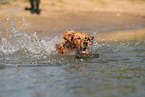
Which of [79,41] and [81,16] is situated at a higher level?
[81,16]

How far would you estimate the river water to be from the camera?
437 centimetres

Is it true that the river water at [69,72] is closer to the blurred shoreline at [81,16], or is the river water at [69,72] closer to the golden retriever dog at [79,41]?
the golden retriever dog at [79,41]

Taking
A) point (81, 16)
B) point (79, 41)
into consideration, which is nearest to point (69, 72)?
point (79, 41)

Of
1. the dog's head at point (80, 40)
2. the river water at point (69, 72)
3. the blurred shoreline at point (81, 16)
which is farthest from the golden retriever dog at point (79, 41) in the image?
the blurred shoreline at point (81, 16)

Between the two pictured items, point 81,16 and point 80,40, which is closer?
point 80,40

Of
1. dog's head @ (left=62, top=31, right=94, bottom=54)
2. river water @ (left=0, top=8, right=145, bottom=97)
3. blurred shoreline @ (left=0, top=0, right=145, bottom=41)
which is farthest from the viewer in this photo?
blurred shoreline @ (left=0, top=0, right=145, bottom=41)

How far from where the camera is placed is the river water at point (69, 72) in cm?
437

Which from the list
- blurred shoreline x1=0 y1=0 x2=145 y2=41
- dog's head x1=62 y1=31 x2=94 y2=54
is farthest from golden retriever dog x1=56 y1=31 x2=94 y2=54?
blurred shoreline x1=0 y1=0 x2=145 y2=41

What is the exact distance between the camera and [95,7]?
19.5 meters

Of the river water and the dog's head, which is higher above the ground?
the dog's head

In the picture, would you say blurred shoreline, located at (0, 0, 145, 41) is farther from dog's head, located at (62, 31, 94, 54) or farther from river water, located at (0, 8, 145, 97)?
dog's head, located at (62, 31, 94, 54)

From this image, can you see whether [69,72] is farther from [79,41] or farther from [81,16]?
[81,16]

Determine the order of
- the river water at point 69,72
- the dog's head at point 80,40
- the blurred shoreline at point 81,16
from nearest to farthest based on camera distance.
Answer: the river water at point 69,72 < the dog's head at point 80,40 < the blurred shoreline at point 81,16

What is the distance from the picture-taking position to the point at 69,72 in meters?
5.59
